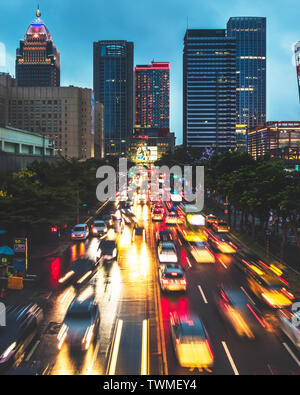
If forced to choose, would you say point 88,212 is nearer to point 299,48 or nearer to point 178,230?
point 178,230

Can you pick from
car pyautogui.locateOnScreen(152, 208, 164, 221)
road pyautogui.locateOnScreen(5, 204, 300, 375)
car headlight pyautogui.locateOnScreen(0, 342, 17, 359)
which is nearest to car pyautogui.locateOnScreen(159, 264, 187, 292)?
road pyautogui.locateOnScreen(5, 204, 300, 375)

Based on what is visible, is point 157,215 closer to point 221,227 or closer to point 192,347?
point 221,227

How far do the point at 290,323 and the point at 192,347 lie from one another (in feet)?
19.5

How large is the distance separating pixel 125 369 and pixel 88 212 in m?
51.9

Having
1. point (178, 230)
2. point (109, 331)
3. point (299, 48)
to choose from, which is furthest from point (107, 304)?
point (299, 48)

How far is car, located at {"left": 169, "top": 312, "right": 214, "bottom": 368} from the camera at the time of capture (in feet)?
45.4

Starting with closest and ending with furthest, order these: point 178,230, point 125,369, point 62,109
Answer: point 125,369, point 178,230, point 62,109

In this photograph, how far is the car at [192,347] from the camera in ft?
45.4

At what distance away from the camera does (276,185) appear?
31594mm

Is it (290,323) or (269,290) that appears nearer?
(290,323)

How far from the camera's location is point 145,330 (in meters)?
17.5

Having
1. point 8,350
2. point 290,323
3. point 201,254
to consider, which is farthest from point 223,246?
point 8,350

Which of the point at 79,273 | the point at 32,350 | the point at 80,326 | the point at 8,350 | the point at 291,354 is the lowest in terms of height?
the point at 291,354
